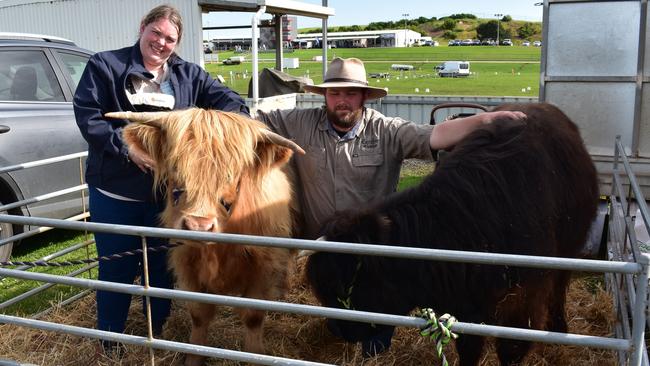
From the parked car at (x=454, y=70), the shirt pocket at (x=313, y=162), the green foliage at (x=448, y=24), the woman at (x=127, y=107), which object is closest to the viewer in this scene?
the woman at (x=127, y=107)

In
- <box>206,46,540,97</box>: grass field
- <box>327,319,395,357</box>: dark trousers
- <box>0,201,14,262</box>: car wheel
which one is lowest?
<box>327,319,395,357</box>: dark trousers

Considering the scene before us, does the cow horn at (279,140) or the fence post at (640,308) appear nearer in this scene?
the fence post at (640,308)

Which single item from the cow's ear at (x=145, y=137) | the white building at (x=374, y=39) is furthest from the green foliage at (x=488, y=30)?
the cow's ear at (x=145, y=137)

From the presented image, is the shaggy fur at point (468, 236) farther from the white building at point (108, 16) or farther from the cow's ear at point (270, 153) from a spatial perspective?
the white building at point (108, 16)

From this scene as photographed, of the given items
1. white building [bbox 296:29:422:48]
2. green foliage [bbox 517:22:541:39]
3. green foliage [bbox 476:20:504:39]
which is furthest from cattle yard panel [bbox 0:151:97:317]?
green foliage [bbox 517:22:541:39]

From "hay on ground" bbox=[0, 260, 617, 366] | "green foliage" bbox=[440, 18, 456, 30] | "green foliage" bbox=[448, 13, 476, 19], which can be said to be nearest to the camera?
"hay on ground" bbox=[0, 260, 617, 366]

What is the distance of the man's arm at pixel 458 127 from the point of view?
3.42 metres

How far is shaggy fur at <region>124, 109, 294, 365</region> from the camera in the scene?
9.42 feet

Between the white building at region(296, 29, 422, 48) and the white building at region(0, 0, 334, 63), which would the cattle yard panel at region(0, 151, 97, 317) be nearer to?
the white building at region(0, 0, 334, 63)

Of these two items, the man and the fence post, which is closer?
the fence post

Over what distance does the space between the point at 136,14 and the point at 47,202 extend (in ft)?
28.1

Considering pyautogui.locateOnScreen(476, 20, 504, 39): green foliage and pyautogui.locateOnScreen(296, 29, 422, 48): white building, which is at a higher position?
pyautogui.locateOnScreen(476, 20, 504, 39): green foliage

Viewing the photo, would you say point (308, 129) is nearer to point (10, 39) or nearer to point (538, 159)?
point (538, 159)

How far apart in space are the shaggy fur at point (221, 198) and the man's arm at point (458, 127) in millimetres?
989
